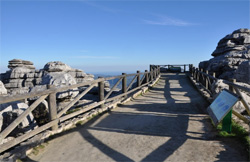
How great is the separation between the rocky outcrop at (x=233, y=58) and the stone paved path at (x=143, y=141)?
10.4 metres

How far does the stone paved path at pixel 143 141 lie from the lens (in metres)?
3.44

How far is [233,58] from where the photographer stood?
59.1ft

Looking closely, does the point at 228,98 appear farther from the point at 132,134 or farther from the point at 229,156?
the point at 132,134

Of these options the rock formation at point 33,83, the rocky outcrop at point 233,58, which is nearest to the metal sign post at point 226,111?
the rock formation at point 33,83

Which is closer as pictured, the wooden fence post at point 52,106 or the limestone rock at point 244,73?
the wooden fence post at point 52,106

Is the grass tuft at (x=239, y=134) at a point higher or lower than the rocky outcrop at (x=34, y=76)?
lower

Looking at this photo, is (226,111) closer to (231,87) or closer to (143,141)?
(143,141)

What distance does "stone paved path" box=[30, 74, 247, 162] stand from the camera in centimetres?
344

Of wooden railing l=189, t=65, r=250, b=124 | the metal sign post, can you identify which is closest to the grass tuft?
the metal sign post

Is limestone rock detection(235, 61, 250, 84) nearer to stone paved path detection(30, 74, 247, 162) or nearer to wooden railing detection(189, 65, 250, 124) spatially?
wooden railing detection(189, 65, 250, 124)

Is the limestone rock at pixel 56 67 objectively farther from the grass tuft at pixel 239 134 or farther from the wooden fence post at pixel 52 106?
the grass tuft at pixel 239 134

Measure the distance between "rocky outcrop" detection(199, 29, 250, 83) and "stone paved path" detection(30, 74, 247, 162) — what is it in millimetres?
10391

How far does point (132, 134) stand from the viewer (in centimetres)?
461

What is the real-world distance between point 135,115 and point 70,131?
2.47 meters
